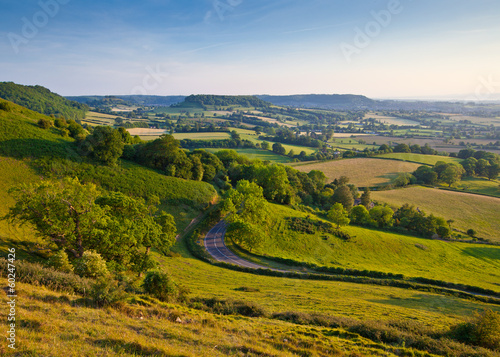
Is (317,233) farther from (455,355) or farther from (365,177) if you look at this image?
(365,177)

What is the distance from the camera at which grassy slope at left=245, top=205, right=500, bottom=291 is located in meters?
50.8

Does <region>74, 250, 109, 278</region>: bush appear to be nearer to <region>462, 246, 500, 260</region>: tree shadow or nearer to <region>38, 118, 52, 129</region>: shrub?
<region>38, 118, 52, 129</region>: shrub

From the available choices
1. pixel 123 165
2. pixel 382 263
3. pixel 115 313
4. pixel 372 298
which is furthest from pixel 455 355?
pixel 123 165

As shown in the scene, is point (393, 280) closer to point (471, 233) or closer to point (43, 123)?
point (471, 233)

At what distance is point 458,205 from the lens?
92438 mm

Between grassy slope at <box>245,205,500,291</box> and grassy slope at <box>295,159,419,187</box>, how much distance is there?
180 feet

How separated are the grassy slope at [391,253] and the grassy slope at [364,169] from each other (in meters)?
54.9

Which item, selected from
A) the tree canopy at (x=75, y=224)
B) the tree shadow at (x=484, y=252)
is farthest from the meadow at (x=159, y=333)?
the tree shadow at (x=484, y=252)

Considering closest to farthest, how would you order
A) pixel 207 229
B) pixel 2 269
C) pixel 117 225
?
pixel 2 269
pixel 117 225
pixel 207 229

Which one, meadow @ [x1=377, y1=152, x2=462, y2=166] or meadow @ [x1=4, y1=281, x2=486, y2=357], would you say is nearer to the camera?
meadow @ [x1=4, y1=281, x2=486, y2=357]

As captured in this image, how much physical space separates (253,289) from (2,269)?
25.3m

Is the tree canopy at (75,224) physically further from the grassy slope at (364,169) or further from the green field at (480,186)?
the green field at (480,186)

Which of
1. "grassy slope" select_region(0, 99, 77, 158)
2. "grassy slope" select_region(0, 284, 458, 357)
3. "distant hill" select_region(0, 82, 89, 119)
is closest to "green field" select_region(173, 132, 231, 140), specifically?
"distant hill" select_region(0, 82, 89, 119)

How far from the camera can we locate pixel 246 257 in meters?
49.8
